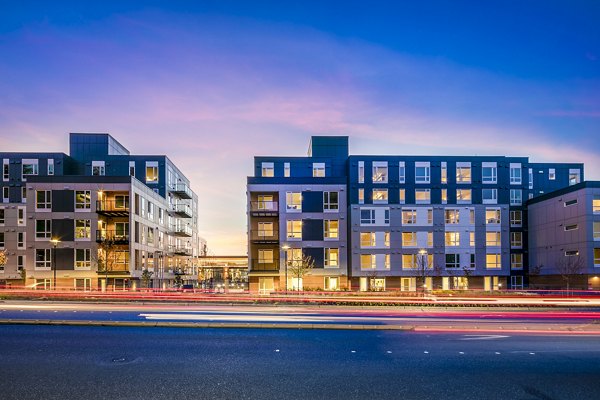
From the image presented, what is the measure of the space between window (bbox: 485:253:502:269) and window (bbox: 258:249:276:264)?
26928mm

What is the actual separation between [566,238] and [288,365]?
175ft

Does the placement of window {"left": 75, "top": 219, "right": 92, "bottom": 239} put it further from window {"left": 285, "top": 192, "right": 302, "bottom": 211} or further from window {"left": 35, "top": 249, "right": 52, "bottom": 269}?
window {"left": 285, "top": 192, "right": 302, "bottom": 211}

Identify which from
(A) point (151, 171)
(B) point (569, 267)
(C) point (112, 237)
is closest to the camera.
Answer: (C) point (112, 237)

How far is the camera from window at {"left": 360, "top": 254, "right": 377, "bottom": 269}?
5930 cm

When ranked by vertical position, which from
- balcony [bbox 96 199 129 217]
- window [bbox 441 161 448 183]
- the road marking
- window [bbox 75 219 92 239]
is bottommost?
the road marking

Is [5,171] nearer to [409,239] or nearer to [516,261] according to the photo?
[409,239]

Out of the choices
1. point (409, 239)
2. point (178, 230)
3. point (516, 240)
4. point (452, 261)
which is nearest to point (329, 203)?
point (409, 239)

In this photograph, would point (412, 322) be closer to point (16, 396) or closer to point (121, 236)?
point (16, 396)

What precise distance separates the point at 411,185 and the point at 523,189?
56.9ft

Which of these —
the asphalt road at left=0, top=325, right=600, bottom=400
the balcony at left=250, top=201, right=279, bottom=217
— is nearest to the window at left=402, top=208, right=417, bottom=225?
the balcony at left=250, top=201, right=279, bottom=217

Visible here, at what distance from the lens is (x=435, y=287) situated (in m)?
59.2

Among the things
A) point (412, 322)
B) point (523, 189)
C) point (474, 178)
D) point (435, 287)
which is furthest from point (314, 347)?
point (523, 189)

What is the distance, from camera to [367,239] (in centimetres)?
5984

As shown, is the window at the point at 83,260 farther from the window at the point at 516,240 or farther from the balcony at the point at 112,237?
the window at the point at 516,240
